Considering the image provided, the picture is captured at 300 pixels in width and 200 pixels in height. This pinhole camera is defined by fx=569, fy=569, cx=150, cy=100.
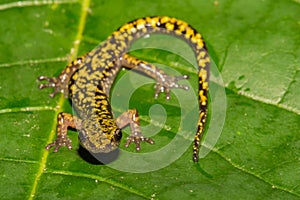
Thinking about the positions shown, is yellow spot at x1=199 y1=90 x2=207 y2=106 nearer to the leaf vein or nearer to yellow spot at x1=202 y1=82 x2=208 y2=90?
yellow spot at x1=202 y1=82 x2=208 y2=90

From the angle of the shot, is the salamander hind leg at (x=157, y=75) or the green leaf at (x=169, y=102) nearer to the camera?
the green leaf at (x=169, y=102)

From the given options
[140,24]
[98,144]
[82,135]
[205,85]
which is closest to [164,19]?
[140,24]

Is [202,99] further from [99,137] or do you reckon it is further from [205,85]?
[99,137]

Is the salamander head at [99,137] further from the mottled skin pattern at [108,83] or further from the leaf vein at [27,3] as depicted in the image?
the leaf vein at [27,3]

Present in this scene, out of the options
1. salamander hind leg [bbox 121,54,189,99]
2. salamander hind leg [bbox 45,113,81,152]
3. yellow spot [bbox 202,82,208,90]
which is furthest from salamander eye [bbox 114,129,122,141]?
yellow spot [bbox 202,82,208,90]

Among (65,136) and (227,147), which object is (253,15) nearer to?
(227,147)

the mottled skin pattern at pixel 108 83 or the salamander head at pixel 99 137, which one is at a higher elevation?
the mottled skin pattern at pixel 108 83

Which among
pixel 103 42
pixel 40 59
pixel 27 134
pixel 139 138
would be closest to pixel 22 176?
pixel 27 134

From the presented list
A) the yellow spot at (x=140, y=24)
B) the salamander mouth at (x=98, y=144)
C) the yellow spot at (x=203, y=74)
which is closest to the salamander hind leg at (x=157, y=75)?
the yellow spot at (x=203, y=74)
